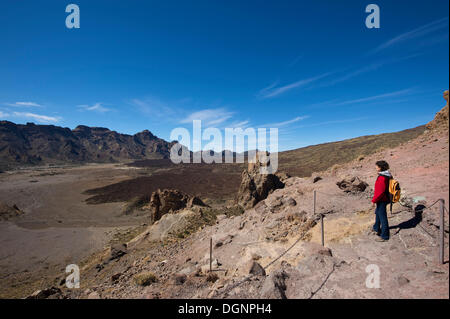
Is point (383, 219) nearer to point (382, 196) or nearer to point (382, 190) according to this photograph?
point (382, 196)

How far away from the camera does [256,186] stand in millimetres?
20688

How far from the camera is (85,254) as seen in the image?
1839 cm

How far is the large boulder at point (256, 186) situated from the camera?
20.2 meters

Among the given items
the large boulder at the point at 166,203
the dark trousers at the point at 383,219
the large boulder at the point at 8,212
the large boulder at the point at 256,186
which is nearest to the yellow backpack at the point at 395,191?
the dark trousers at the point at 383,219

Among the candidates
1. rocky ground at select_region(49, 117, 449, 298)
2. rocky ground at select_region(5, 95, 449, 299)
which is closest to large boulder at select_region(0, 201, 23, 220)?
rocky ground at select_region(5, 95, 449, 299)

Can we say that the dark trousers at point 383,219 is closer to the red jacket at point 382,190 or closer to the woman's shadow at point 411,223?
the red jacket at point 382,190

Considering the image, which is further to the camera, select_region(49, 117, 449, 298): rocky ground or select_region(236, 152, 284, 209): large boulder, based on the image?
select_region(236, 152, 284, 209): large boulder

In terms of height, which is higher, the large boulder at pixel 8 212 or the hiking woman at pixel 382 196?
the hiking woman at pixel 382 196

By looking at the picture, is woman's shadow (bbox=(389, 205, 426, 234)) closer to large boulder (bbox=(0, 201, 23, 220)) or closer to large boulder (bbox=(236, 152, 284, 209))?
large boulder (bbox=(236, 152, 284, 209))

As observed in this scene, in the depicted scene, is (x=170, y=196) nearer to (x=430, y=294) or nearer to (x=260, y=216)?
(x=260, y=216)

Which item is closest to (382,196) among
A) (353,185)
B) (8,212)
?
(353,185)

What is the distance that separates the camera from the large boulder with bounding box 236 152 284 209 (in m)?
20.2

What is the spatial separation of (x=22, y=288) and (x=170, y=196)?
11.4m
